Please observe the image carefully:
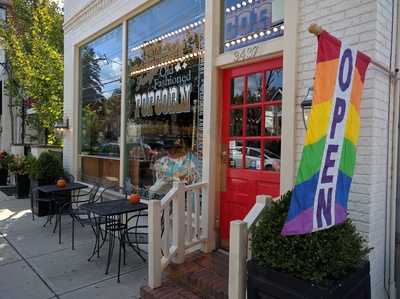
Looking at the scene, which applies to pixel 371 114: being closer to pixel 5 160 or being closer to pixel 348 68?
pixel 348 68

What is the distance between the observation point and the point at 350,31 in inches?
107

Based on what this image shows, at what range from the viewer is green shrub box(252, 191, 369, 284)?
6.84 feet

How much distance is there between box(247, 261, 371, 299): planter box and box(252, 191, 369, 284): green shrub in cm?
4

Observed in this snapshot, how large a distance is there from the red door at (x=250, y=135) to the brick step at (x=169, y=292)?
82 centimetres

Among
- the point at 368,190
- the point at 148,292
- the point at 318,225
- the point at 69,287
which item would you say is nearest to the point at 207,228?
the point at 148,292

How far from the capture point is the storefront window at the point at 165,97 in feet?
14.4

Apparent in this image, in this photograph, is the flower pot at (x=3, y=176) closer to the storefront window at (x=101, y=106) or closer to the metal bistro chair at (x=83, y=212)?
the storefront window at (x=101, y=106)

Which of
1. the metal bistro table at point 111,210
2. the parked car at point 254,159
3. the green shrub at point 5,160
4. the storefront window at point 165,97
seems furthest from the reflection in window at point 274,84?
the green shrub at point 5,160

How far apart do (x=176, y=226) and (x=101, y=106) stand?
12.6ft

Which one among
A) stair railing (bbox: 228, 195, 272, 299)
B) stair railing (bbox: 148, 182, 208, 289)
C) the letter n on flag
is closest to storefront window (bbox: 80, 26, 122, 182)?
stair railing (bbox: 148, 182, 208, 289)

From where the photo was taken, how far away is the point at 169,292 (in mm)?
3238

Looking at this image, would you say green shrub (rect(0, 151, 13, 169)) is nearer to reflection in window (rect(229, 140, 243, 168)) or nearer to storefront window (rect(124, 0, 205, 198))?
storefront window (rect(124, 0, 205, 198))

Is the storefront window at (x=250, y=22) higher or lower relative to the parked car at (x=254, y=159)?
higher

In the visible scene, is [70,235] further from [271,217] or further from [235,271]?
[271,217]
